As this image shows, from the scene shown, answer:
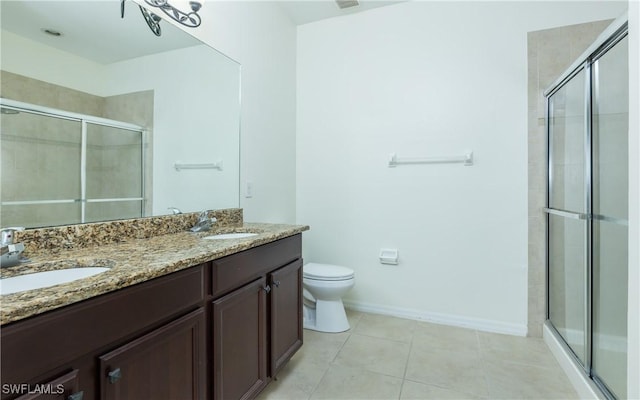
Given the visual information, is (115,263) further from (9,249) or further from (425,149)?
(425,149)

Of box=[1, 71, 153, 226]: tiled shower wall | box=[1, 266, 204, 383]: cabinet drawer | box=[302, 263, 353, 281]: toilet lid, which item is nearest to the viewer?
box=[1, 266, 204, 383]: cabinet drawer

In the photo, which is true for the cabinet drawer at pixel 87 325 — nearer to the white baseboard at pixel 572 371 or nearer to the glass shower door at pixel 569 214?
the white baseboard at pixel 572 371

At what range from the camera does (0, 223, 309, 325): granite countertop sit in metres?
0.67

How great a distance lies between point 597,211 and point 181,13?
2.39 metres

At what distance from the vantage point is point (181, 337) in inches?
41.9

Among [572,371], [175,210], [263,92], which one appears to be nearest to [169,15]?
[263,92]

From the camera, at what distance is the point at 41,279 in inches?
38.1

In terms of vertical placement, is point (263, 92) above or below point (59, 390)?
above

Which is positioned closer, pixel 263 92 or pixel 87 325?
pixel 87 325

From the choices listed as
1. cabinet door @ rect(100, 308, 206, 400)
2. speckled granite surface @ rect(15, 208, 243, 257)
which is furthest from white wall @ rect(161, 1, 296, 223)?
cabinet door @ rect(100, 308, 206, 400)

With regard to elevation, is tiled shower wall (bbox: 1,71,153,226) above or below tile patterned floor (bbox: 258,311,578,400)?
above

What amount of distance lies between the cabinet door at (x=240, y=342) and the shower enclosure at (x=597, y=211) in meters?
1.62

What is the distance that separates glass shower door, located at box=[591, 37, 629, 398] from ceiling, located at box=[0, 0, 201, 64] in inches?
86.5

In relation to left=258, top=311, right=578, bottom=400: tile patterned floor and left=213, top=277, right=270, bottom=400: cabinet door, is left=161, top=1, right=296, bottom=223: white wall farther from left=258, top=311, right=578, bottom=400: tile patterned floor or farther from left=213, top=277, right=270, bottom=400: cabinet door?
left=258, top=311, right=578, bottom=400: tile patterned floor
